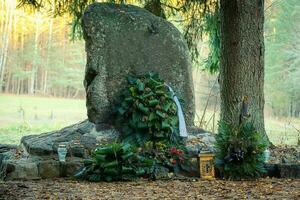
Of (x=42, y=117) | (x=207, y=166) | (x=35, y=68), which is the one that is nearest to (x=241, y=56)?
(x=207, y=166)

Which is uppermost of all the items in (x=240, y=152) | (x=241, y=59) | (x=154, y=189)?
(x=241, y=59)

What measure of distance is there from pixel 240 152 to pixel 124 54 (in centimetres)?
209

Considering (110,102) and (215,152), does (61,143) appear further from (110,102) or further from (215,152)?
(215,152)

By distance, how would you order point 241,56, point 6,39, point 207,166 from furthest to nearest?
point 6,39 < point 241,56 < point 207,166

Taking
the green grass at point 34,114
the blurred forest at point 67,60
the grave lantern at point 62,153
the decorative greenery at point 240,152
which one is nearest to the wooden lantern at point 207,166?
the decorative greenery at point 240,152

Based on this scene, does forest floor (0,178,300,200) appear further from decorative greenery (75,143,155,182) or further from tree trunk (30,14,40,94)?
tree trunk (30,14,40,94)

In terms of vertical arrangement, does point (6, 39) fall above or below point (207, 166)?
above

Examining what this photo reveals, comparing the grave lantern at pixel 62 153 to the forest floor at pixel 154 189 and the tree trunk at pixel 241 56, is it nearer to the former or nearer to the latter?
the forest floor at pixel 154 189

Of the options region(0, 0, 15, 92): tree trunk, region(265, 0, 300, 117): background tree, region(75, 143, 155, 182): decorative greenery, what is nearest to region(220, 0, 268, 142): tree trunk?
region(75, 143, 155, 182): decorative greenery

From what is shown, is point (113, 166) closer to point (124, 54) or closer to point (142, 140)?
point (142, 140)

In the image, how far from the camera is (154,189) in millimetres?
4164

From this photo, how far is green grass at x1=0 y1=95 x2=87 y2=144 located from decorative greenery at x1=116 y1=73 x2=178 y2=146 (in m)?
3.57

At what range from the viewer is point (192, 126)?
19.9ft

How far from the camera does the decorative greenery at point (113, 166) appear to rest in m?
4.59
